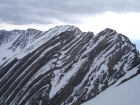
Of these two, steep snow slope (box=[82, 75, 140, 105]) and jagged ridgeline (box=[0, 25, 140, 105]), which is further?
jagged ridgeline (box=[0, 25, 140, 105])

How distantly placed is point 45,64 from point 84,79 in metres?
26.4

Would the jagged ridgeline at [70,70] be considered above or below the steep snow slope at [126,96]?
above

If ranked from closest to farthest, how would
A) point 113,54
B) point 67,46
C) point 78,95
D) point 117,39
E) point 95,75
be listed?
point 78,95
point 95,75
point 113,54
point 117,39
point 67,46

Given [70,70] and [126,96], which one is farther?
[70,70]

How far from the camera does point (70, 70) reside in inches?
3334

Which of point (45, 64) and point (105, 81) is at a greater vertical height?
point (45, 64)

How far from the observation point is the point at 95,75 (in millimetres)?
76500

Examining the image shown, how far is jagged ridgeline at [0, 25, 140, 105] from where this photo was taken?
2876 inches

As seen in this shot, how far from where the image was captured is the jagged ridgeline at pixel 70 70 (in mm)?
73062

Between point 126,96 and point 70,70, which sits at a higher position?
point 70,70

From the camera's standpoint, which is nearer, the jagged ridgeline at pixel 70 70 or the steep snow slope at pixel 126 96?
the steep snow slope at pixel 126 96

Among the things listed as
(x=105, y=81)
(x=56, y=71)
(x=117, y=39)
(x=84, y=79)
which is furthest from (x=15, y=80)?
(x=117, y=39)

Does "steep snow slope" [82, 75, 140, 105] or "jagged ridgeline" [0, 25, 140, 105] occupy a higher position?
"jagged ridgeline" [0, 25, 140, 105]

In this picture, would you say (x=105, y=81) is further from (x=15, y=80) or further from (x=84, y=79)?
(x=15, y=80)
